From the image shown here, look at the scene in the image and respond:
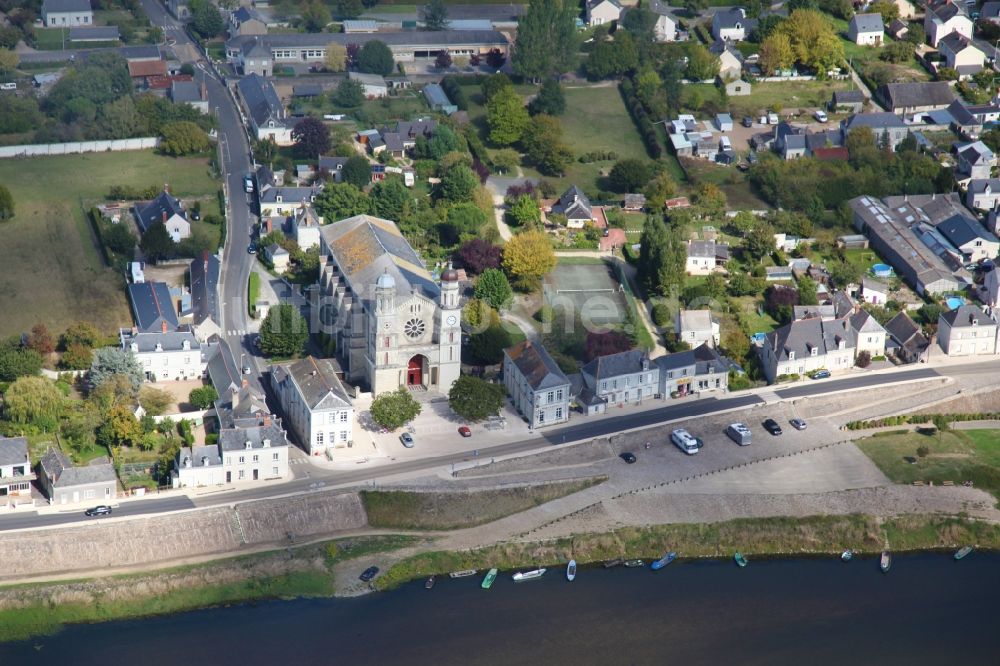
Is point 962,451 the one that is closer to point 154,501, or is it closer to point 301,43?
point 154,501

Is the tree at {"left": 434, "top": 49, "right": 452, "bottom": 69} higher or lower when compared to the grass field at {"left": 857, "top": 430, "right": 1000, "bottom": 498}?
higher

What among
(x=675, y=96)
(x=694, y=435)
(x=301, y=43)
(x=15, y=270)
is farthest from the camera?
(x=301, y=43)

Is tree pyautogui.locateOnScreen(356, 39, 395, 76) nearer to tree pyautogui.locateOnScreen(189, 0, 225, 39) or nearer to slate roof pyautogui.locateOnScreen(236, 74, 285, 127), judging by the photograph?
slate roof pyautogui.locateOnScreen(236, 74, 285, 127)

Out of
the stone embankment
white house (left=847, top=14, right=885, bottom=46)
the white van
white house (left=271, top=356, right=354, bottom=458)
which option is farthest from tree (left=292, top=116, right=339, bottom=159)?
white house (left=847, top=14, right=885, bottom=46)

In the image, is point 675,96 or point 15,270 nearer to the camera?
point 15,270

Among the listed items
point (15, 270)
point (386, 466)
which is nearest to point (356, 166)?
point (15, 270)

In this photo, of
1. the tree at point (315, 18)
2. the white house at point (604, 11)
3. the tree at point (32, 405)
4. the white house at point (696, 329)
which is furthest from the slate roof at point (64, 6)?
the white house at point (696, 329)

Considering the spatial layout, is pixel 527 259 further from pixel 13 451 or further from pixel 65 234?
pixel 13 451
